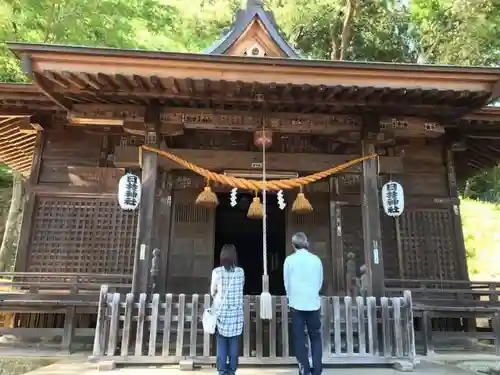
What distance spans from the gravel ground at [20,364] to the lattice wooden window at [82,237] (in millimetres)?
2215

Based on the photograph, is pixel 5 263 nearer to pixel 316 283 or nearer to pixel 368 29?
pixel 316 283

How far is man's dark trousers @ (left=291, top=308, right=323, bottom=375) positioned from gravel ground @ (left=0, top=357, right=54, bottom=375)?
4.17 m

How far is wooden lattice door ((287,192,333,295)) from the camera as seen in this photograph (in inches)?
352

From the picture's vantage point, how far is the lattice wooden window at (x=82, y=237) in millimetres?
8602

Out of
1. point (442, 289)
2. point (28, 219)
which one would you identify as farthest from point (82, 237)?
point (442, 289)

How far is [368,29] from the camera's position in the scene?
2147cm

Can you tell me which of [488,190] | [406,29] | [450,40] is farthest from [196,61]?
[488,190]

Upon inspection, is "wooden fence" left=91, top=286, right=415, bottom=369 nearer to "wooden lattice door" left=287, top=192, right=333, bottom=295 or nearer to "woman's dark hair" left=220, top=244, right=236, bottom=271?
"woman's dark hair" left=220, top=244, right=236, bottom=271

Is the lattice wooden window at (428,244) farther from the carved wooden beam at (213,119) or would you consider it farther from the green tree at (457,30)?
the green tree at (457,30)

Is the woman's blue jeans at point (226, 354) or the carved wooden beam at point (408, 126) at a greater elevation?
the carved wooden beam at point (408, 126)

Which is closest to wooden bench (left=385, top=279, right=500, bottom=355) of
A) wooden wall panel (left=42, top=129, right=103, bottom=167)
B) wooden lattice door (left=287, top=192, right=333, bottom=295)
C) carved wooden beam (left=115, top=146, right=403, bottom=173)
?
wooden lattice door (left=287, top=192, right=333, bottom=295)

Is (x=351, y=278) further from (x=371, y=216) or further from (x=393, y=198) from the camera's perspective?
(x=393, y=198)

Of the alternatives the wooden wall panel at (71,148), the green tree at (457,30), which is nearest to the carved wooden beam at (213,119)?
the wooden wall panel at (71,148)

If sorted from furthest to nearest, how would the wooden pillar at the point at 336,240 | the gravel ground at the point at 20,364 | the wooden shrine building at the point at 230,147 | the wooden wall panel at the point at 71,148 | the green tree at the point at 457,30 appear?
1. the green tree at the point at 457,30
2. the wooden wall panel at the point at 71,148
3. the wooden pillar at the point at 336,240
4. the wooden shrine building at the point at 230,147
5. the gravel ground at the point at 20,364
